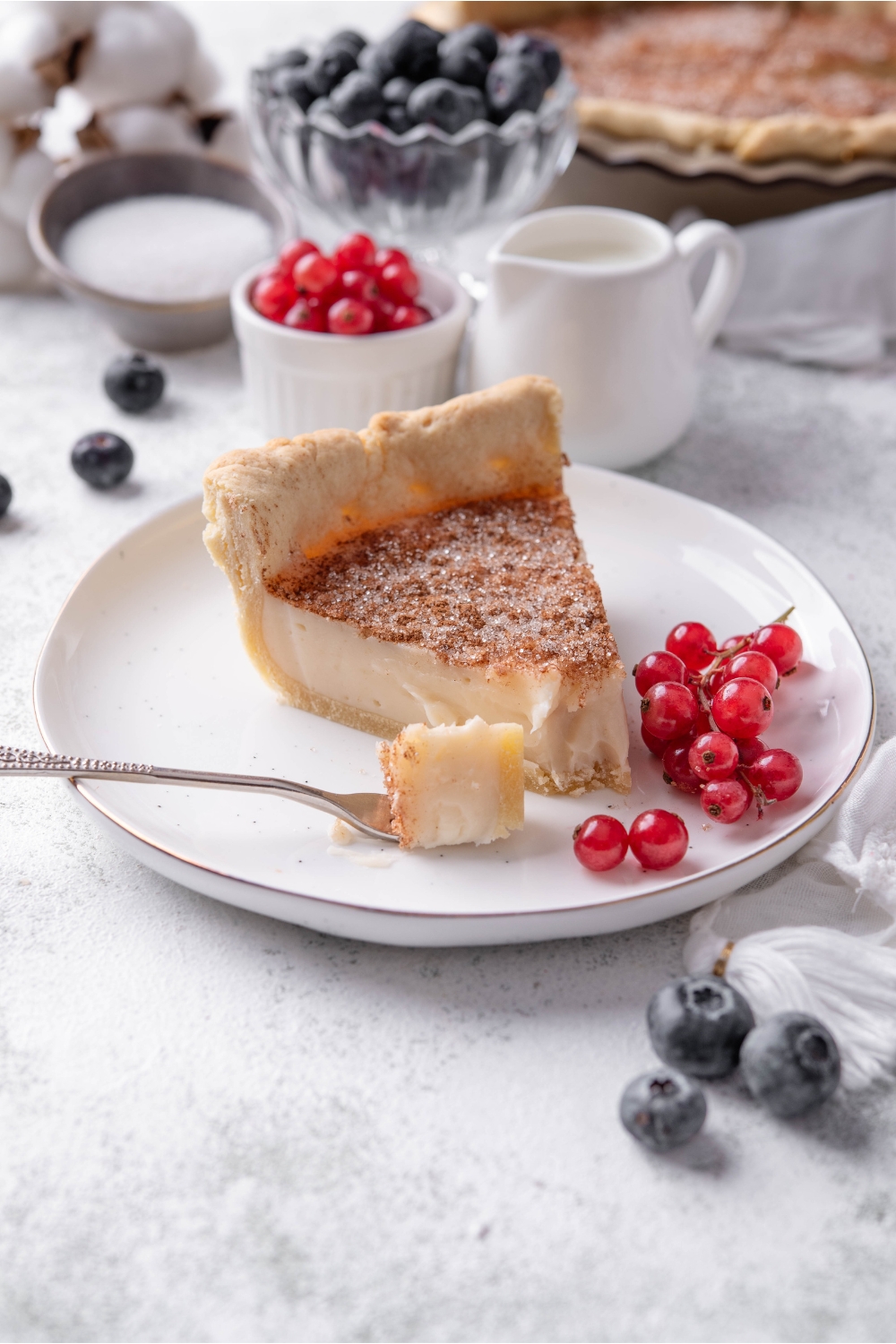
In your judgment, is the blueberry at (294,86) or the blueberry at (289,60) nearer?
the blueberry at (294,86)

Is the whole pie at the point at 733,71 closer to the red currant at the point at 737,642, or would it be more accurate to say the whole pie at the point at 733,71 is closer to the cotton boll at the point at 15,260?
the cotton boll at the point at 15,260

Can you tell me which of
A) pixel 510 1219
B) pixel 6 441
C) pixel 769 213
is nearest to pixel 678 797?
pixel 510 1219

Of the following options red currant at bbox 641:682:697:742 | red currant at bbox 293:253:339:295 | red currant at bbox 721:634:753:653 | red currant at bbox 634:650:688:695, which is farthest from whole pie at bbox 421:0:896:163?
red currant at bbox 641:682:697:742

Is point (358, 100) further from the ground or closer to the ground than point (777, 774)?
further from the ground

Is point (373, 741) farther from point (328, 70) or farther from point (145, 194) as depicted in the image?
point (145, 194)

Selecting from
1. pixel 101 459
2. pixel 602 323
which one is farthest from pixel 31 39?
pixel 602 323

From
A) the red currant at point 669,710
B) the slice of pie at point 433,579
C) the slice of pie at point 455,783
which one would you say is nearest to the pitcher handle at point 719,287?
the slice of pie at point 433,579

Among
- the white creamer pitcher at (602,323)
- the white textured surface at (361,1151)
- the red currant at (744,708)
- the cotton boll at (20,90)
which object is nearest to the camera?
the white textured surface at (361,1151)
